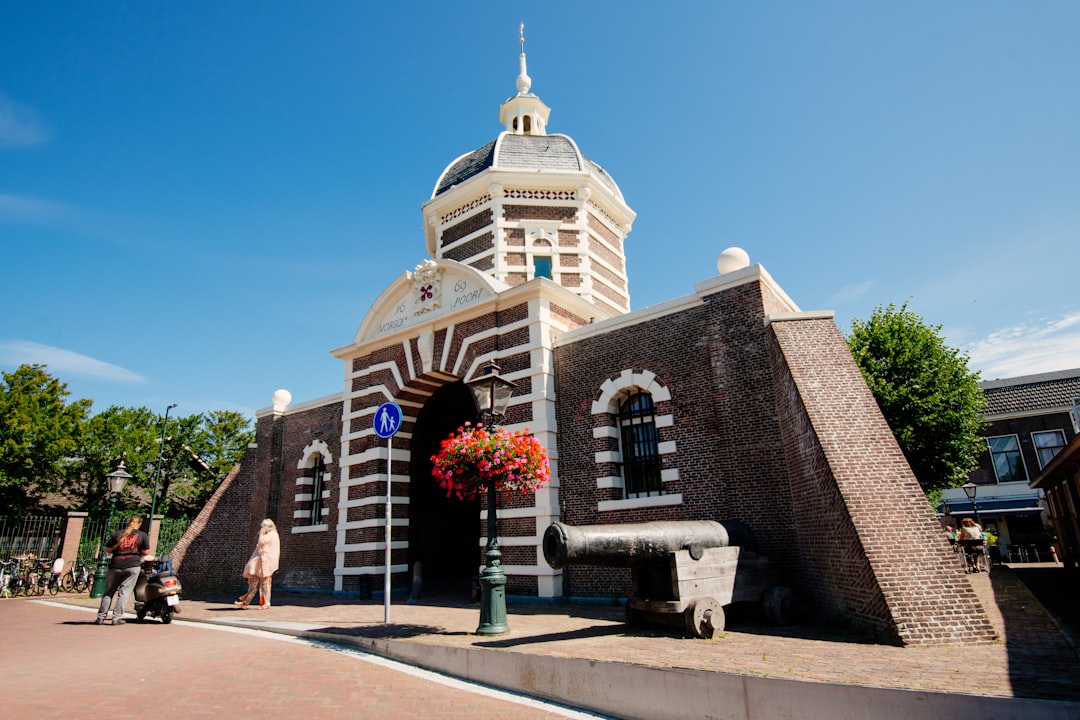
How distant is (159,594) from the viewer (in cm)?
1102

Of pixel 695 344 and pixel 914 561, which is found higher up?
pixel 695 344

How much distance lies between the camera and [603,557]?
23.3ft

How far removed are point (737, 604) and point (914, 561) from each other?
2572 millimetres

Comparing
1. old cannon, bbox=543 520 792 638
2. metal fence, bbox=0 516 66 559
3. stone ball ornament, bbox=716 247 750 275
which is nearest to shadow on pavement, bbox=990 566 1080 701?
old cannon, bbox=543 520 792 638

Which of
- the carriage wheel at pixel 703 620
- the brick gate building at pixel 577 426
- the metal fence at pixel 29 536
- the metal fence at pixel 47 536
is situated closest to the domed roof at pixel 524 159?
the brick gate building at pixel 577 426

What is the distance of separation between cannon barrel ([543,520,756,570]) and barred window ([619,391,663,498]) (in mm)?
4026

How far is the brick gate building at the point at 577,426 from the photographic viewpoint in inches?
311

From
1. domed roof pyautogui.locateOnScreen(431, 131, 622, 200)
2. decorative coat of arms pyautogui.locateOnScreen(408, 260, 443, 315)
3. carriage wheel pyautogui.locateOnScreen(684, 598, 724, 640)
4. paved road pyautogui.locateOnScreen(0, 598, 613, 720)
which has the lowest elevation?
paved road pyautogui.locateOnScreen(0, 598, 613, 720)

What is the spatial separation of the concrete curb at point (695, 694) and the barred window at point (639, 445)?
19.7ft

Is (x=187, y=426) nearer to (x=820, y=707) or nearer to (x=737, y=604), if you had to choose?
(x=737, y=604)

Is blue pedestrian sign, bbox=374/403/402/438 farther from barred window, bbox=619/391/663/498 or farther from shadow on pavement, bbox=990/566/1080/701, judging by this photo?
A: shadow on pavement, bbox=990/566/1080/701

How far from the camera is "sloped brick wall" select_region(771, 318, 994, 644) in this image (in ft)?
21.7

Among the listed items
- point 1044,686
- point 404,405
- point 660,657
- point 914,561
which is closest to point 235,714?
point 660,657

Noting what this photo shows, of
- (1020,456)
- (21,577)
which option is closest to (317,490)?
(21,577)
